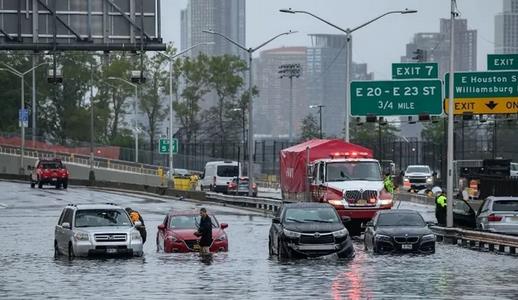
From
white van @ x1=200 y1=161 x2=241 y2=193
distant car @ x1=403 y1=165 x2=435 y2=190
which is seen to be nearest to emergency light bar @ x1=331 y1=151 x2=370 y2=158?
white van @ x1=200 y1=161 x2=241 y2=193

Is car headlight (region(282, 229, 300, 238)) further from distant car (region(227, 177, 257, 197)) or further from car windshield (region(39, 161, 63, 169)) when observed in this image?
car windshield (region(39, 161, 63, 169))

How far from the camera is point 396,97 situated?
62656 mm

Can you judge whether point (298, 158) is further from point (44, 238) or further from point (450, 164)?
point (44, 238)

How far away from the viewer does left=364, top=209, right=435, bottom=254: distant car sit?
3775 cm

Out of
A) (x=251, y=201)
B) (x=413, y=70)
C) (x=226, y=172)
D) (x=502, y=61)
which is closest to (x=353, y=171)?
(x=502, y=61)

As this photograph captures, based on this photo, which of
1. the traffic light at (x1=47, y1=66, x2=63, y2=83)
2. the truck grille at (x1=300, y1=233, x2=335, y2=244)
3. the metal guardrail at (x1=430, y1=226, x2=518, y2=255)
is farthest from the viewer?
the traffic light at (x1=47, y1=66, x2=63, y2=83)

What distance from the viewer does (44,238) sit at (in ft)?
157

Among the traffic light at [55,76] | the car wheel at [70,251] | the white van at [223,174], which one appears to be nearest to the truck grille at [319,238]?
the car wheel at [70,251]

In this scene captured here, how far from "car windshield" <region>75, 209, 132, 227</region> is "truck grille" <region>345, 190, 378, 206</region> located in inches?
442

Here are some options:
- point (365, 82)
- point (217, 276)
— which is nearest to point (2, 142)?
point (365, 82)

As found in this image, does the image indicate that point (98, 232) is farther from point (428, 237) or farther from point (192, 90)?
point (192, 90)

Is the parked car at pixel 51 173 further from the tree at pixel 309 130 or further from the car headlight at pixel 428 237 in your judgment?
the tree at pixel 309 130

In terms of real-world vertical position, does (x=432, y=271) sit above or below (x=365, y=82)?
below

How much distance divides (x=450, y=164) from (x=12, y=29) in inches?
643
